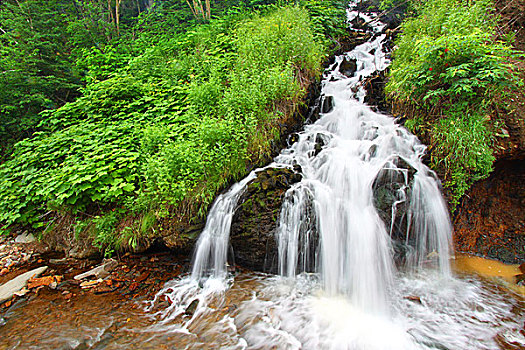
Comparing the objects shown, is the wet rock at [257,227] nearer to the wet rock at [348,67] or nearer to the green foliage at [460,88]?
the green foliage at [460,88]

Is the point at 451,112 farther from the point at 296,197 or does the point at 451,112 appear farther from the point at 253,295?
the point at 253,295

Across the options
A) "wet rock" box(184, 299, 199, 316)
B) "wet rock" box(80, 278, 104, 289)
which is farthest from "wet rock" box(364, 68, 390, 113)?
"wet rock" box(80, 278, 104, 289)

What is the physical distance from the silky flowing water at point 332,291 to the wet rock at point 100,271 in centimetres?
57

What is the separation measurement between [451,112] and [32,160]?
778 cm

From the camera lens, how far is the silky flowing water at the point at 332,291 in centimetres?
269

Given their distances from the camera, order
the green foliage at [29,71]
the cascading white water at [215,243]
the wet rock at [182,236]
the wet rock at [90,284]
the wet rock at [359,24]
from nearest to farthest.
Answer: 1. the wet rock at [90,284]
2. the cascading white water at [215,243]
3. the wet rock at [182,236]
4. the green foliage at [29,71]
5. the wet rock at [359,24]

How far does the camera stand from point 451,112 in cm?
399

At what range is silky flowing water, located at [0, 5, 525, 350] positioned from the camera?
2.69 metres

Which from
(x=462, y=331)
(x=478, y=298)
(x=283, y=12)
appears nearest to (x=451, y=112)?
(x=478, y=298)

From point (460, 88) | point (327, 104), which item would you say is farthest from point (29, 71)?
point (460, 88)

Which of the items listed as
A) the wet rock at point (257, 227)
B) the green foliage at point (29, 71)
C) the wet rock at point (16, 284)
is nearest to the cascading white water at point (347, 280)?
the wet rock at point (257, 227)

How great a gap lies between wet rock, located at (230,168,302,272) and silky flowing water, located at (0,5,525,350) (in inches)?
5.0

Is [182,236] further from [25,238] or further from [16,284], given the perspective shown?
[25,238]

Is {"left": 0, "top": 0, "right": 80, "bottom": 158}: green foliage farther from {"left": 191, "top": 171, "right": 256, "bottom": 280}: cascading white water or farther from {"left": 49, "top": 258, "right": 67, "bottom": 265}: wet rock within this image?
{"left": 191, "top": 171, "right": 256, "bottom": 280}: cascading white water
